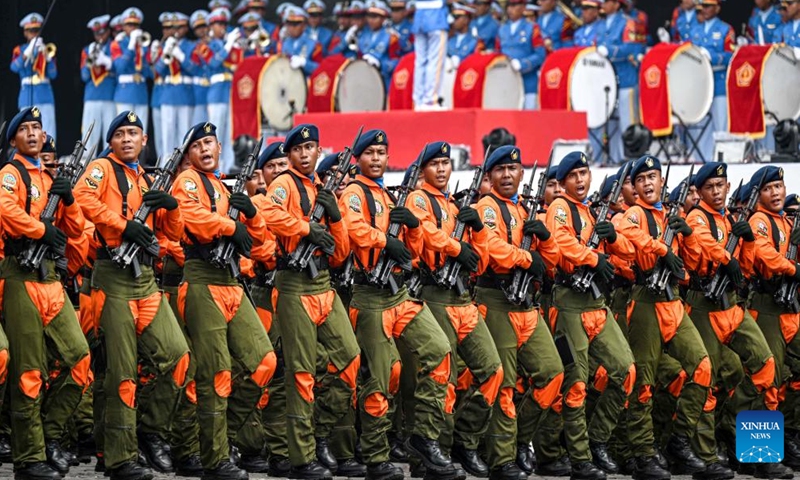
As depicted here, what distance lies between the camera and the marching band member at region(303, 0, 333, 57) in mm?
21519

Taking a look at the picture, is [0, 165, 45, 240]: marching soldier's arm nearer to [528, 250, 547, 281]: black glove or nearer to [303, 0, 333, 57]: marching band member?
[528, 250, 547, 281]: black glove

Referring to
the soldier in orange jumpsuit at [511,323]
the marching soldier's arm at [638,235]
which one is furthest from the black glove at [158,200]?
the marching soldier's arm at [638,235]

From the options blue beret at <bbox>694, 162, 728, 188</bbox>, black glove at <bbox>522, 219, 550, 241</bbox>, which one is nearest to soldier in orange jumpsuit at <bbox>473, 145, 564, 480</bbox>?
black glove at <bbox>522, 219, 550, 241</bbox>

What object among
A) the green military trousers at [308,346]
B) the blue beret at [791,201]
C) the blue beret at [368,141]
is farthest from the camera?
the blue beret at [791,201]

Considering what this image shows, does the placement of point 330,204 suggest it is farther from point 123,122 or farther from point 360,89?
point 360,89

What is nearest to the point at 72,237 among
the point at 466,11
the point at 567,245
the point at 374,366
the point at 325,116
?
the point at 374,366

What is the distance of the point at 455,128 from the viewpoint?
56.9 ft

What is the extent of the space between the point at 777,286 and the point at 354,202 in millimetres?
3402

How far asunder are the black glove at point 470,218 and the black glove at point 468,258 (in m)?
0.15

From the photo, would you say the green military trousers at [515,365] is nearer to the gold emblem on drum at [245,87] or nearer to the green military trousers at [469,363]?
the green military trousers at [469,363]

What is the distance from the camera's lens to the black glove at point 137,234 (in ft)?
33.0

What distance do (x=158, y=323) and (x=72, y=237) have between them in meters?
0.84

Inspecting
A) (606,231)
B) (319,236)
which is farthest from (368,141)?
(606,231)

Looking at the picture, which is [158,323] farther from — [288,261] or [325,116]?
[325,116]
